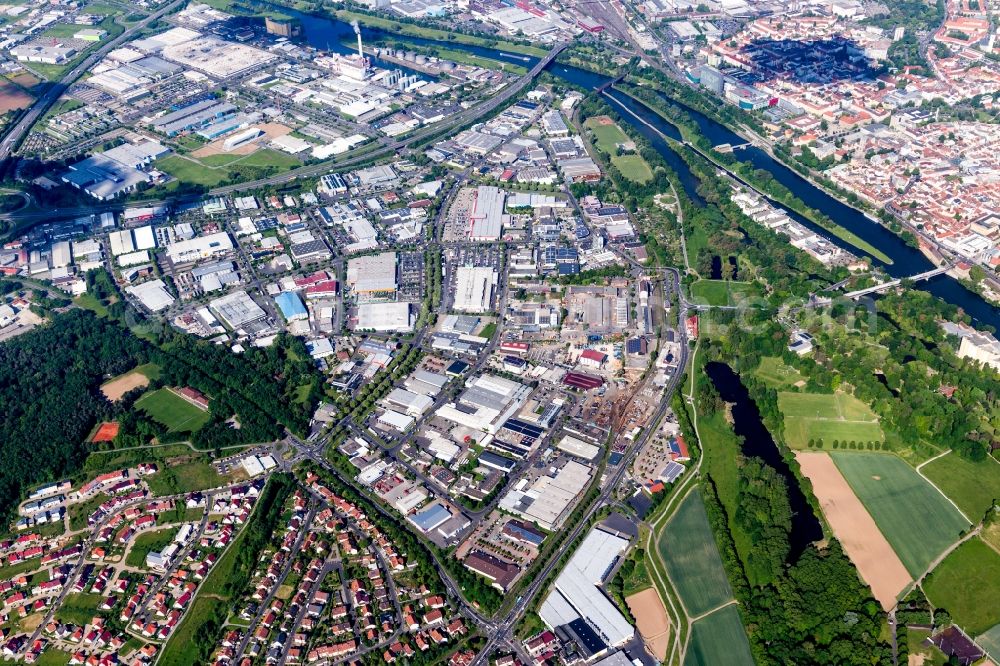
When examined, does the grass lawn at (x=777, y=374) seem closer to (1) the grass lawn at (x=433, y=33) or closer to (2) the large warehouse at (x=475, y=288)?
(2) the large warehouse at (x=475, y=288)

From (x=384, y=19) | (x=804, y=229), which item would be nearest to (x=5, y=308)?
(x=804, y=229)

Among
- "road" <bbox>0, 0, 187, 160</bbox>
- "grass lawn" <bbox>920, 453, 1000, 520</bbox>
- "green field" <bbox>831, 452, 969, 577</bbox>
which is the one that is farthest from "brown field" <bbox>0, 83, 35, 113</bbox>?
"grass lawn" <bbox>920, 453, 1000, 520</bbox>

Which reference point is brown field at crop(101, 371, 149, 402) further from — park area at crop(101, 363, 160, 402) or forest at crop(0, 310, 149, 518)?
forest at crop(0, 310, 149, 518)

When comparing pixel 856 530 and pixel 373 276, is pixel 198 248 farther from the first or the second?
pixel 856 530

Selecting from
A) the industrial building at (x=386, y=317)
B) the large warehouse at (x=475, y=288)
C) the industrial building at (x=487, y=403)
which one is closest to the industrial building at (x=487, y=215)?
the large warehouse at (x=475, y=288)

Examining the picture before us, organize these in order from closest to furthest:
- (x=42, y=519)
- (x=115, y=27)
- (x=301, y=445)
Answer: (x=42, y=519) → (x=301, y=445) → (x=115, y=27)

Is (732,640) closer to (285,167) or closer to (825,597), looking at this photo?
(825,597)
